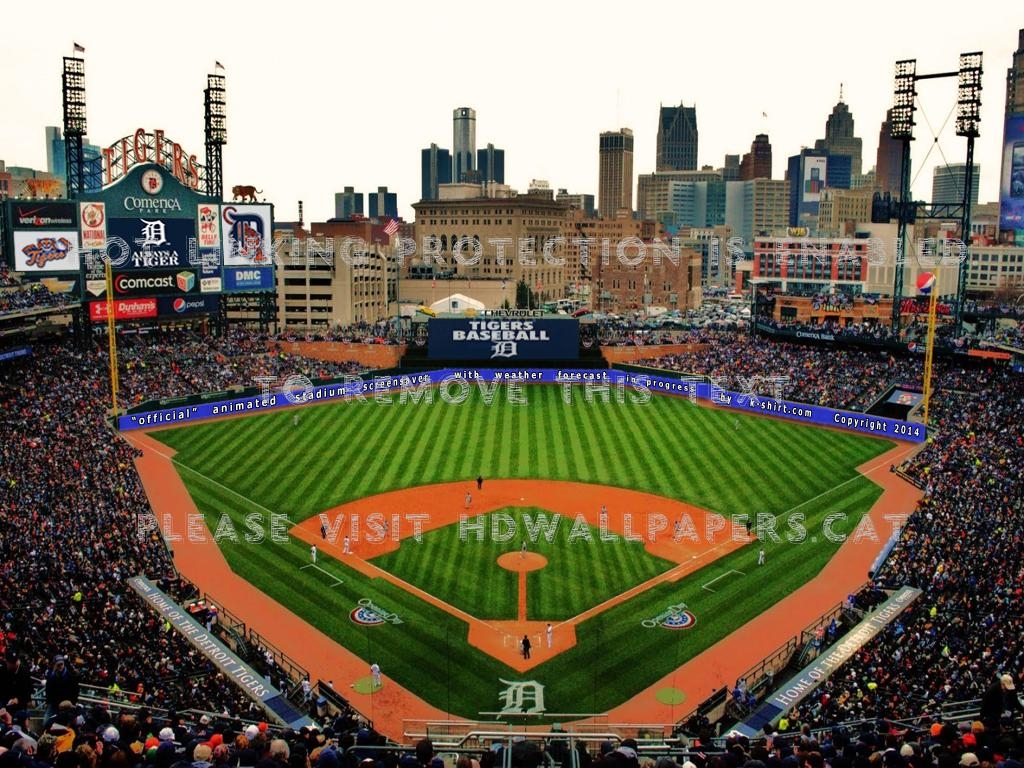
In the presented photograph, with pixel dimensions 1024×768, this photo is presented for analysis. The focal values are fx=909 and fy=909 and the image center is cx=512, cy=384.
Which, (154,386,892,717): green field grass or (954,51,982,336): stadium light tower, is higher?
(954,51,982,336): stadium light tower

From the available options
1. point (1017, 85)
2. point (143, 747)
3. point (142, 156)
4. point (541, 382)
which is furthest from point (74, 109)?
point (1017, 85)

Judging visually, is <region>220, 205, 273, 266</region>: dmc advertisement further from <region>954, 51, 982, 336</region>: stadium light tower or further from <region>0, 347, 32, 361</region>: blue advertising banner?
<region>954, 51, 982, 336</region>: stadium light tower

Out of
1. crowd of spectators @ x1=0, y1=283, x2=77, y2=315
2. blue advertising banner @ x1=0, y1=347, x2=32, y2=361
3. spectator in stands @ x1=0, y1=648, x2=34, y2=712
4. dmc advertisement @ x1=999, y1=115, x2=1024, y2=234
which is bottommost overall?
spectator in stands @ x1=0, y1=648, x2=34, y2=712

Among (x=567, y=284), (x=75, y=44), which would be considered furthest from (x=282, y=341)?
(x=567, y=284)

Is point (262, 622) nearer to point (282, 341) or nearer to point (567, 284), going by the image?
point (282, 341)

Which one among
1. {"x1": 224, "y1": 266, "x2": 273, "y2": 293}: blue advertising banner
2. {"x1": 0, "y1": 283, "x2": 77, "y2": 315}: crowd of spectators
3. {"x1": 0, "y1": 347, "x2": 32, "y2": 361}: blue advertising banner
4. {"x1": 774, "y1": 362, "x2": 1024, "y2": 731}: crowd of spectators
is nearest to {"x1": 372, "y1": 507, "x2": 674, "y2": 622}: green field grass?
{"x1": 774, "y1": 362, "x2": 1024, "y2": 731}: crowd of spectators
